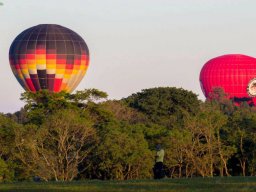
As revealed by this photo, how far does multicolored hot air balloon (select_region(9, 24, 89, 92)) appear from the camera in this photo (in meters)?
117

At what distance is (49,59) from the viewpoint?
4614 inches

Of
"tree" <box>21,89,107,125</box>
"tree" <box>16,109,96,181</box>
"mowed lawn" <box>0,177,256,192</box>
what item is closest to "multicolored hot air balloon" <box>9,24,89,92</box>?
"tree" <box>21,89,107,125</box>

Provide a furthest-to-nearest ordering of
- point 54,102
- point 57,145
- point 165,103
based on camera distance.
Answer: point 165,103 → point 54,102 → point 57,145

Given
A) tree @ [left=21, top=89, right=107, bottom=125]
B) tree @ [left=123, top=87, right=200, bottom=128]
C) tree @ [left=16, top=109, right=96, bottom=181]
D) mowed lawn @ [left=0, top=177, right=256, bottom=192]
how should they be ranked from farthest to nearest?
tree @ [left=123, top=87, right=200, bottom=128] → tree @ [left=21, top=89, right=107, bottom=125] → tree @ [left=16, top=109, right=96, bottom=181] → mowed lawn @ [left=0, top=177, right=256, bottom=192]

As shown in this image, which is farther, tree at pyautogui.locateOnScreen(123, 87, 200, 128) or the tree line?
tree at pyautogui.locateOnScreen(123, 87, 200, 128)

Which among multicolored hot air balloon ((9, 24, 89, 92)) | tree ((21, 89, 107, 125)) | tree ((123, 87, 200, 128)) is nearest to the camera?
tree ((21, 89, 107, 125))

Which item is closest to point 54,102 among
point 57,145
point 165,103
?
point 57,145

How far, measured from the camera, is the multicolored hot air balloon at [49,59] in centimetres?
11738

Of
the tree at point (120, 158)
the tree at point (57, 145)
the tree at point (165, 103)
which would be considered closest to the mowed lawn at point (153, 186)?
the tree at point (57, 145)

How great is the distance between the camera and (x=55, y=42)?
118312 mm

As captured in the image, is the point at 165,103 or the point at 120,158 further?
the point at 165,103

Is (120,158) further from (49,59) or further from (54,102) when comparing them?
(49,59)

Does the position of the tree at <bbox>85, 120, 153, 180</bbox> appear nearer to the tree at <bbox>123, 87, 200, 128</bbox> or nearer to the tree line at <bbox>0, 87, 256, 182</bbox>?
the tree line at <bbox>0, 87, 256, 182</bbox>

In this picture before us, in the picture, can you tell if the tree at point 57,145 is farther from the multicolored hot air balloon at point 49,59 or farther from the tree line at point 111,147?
the multicolored hot air balloon at point 49,59
